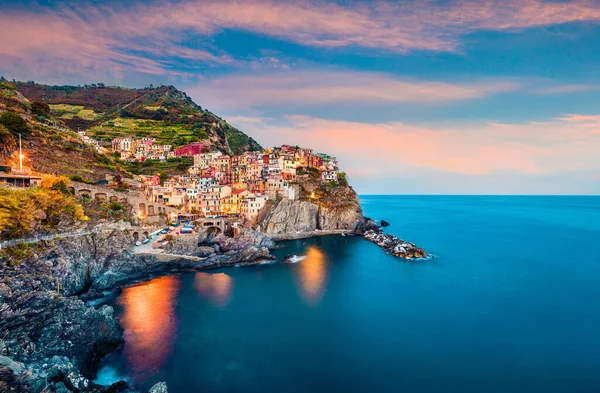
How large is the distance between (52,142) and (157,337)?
1873 inches

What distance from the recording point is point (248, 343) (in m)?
22.7

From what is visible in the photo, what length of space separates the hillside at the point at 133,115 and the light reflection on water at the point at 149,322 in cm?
Result: 6696

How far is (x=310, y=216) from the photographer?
61.3m

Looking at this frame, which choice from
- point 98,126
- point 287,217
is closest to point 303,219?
point 287,217

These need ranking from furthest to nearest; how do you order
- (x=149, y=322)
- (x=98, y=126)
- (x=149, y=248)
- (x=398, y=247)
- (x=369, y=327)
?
(x=98, y=126), (x=398, y=247), (x=149, y=248), (x=369, y=327), (x=149, y=322)

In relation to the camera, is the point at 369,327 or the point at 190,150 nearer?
the point at 369,327

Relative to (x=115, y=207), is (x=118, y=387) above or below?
below

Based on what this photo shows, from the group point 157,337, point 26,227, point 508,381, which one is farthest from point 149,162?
point 508,381

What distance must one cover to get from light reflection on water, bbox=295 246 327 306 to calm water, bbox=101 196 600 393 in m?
0.14

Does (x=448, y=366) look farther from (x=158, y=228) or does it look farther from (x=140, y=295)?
(x=158, y=228)

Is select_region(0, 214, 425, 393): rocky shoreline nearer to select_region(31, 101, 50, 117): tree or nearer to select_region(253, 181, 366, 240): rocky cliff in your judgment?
select_region(253, 181, 366, 240): rocky cliff

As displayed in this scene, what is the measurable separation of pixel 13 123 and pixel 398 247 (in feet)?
212

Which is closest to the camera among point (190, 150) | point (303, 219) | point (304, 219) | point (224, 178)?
point (303, 219)

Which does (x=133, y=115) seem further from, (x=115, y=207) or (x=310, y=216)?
(x=310, y=216)
